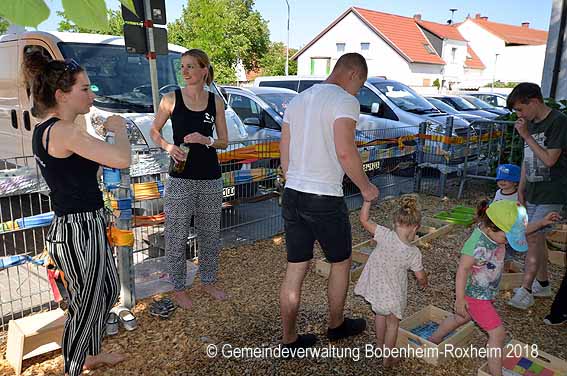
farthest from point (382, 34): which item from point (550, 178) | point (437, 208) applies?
point (550, 178)

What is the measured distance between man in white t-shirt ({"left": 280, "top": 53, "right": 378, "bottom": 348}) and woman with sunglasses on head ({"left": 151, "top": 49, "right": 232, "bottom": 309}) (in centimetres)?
87

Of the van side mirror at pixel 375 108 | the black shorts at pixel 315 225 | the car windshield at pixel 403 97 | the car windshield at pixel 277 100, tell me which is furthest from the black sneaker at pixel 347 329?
the car windshield at pixel 403 97

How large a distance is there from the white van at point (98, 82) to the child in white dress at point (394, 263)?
3.35 meters

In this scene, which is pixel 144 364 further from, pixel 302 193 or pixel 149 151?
pixel 149 151

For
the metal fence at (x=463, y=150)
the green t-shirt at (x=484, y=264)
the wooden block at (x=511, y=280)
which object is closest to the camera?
the green t-shirt at (x=484, y=264)

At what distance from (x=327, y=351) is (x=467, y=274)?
1.14 metres

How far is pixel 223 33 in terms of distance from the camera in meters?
30.6

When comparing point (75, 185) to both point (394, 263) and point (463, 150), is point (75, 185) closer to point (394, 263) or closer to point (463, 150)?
point (394, 263)

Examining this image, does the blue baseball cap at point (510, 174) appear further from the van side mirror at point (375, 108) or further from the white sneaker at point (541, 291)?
the van side mirror at point (375, 108)

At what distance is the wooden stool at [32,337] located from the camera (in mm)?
3048

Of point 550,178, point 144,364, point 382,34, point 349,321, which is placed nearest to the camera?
point 144,364

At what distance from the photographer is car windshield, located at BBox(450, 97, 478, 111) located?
52.2ft

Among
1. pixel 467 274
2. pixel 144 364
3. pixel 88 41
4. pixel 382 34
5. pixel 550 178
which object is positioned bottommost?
pixel 144 364

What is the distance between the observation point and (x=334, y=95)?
9.34ft
